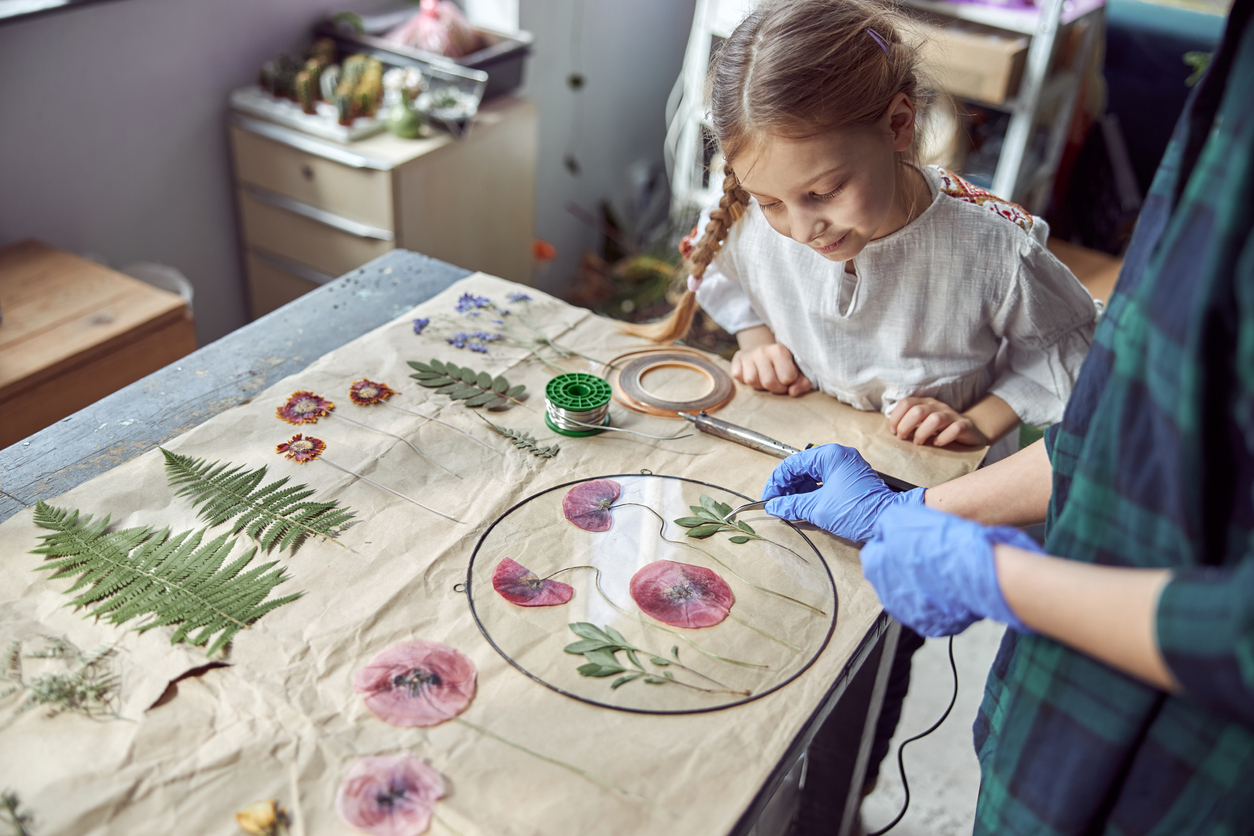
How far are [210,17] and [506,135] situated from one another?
2.51 feet

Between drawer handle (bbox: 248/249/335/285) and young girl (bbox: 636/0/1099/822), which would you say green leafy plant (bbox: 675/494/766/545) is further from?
drawer handle (bbox: 248/249/335/285)

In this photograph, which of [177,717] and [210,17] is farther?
[210,17]

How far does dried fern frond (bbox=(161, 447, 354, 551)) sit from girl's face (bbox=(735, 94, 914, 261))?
60 cm

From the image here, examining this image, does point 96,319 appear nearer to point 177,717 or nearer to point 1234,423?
point 177,717

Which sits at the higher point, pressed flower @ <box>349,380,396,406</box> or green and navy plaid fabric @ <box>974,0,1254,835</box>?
green and navy plaid fabric @ <box>974,0,1254,835</box>

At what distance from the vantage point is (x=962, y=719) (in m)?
1.99

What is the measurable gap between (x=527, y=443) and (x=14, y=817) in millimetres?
618

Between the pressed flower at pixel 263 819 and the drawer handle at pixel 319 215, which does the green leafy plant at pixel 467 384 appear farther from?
the drawer handle at pixel 319 215

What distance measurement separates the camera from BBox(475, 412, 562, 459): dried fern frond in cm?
113

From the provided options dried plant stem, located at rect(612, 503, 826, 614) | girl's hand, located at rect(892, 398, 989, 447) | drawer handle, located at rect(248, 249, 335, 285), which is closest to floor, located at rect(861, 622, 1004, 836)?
girl's hand, located at rect(892, 398, 989, 447)

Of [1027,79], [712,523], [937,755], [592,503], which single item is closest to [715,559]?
[712,523]

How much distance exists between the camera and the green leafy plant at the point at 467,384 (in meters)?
1.21

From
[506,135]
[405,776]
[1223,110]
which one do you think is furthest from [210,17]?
[1223,110]

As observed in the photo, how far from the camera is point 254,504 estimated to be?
3.32ft
